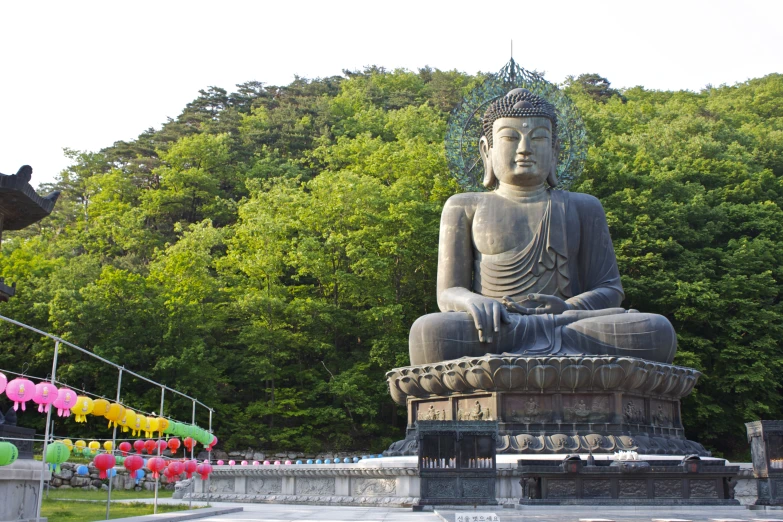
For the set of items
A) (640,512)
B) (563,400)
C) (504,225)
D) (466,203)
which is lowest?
(640,512)

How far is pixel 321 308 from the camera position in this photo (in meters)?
19.5

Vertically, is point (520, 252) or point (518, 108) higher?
point (518, 108)

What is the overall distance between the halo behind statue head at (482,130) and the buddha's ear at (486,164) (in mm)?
256

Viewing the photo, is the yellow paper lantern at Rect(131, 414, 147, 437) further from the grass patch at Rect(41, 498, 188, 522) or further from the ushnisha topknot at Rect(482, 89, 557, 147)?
the ushnisha topknot at Rect(482, 89, 557, 147)

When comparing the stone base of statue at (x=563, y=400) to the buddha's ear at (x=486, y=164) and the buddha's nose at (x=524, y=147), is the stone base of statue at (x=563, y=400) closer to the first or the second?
the buddha's nose at (x=524, y=147)

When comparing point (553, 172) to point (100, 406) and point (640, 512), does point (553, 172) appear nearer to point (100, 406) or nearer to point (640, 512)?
point (640, 512)

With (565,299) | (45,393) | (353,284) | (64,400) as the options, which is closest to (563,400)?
(565,299)

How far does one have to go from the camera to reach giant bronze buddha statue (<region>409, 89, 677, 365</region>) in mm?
11039

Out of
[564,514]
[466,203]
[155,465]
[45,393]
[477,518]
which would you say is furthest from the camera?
[466,203]

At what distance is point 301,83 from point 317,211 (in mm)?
21272

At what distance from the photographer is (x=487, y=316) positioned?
10.9 metres

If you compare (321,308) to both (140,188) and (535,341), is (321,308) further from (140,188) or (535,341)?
(140,188)

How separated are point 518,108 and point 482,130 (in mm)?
995

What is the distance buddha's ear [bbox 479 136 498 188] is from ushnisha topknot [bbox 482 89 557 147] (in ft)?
0.72
